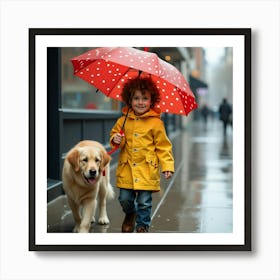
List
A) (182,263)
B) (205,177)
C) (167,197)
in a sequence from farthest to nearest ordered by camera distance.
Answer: (205,177)
(167,197)
(182,263)

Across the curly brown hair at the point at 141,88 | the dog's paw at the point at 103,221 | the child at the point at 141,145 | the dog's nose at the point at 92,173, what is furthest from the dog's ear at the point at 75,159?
the dog's paw at the point at 103,221

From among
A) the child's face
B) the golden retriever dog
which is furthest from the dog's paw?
the child's face

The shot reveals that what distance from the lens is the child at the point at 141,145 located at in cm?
501

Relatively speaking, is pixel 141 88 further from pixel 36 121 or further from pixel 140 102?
pixel 36 121

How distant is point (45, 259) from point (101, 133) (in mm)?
5354

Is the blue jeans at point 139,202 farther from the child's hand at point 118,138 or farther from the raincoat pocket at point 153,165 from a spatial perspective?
the child's hand at point 118,138

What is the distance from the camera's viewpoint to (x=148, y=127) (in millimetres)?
5008

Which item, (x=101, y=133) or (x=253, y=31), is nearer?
(x=253, y=31)

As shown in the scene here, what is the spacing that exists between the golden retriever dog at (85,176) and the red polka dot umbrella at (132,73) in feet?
2.04

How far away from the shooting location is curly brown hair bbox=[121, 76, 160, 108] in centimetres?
507
